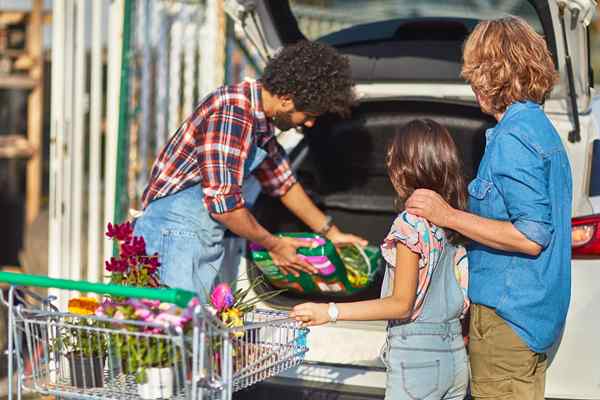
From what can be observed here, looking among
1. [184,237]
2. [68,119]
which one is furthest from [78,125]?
[184,237]

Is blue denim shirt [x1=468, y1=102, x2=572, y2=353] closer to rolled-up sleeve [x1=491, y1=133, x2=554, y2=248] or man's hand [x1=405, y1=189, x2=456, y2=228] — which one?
rolled-up sleeve [x1=491, y1=133, x2=554, y2=248]

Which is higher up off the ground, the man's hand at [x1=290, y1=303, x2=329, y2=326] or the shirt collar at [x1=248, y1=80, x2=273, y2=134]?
the shirt collar at [x1=248, y1=80, x2=273, y2=134]

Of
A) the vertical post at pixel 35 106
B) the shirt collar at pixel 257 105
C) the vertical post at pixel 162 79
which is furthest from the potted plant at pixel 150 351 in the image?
the vertical post at pixel 35 106

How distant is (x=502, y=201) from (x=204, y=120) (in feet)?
3.63

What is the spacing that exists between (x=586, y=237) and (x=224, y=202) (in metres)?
1.14

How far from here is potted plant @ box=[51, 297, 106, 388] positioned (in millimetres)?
2396

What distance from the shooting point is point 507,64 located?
8.25 ft

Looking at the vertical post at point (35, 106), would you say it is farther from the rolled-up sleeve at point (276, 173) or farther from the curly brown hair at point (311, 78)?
the curly brown hair at point (311, 78)

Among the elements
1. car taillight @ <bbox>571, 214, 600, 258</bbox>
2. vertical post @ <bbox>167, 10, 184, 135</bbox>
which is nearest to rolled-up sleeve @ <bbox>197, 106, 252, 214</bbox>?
car taillight @ <bbox>571, 214, 600, 258</bbox>

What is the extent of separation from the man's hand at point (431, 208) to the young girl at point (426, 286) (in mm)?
29

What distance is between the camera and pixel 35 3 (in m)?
7.17

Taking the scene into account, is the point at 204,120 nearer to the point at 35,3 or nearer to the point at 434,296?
the point at 434,296

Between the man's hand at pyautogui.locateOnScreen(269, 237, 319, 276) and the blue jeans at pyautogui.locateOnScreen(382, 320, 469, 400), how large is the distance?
0.67 meters

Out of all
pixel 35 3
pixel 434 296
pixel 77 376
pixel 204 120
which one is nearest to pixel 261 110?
pixel 204 120
